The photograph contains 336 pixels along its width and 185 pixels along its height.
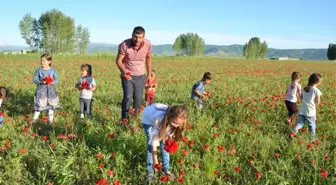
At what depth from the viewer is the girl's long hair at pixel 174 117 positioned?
3.15m

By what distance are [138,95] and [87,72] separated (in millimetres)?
1737

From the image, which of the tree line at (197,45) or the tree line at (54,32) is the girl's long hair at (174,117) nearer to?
the tree line at (54,32)

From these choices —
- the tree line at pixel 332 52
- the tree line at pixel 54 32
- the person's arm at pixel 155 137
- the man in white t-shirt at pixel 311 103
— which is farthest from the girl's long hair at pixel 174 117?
the tree line at pixel 332 52

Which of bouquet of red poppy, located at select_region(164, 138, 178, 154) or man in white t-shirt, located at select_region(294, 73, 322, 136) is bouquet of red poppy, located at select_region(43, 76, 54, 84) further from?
man in white t-shirt, located at select_region(294, 73, 322, 136)

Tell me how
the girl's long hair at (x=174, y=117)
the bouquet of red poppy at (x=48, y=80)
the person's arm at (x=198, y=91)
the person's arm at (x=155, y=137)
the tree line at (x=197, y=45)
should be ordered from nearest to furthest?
the girl's long hair at (x=174, y=117), the person's arm at (x=155, y=137), the bouquet of red poppy at (x=48, y=80), the person's arm at (x=198, y=91), the tree line at (x=197, y=45)

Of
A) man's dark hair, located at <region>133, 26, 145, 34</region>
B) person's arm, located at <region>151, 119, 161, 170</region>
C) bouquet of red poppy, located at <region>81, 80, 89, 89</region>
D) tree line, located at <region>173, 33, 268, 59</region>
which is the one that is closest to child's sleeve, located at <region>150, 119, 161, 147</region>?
person's arm, located at <region>151, 119, 161, 170</region>

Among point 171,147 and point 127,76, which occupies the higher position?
point 127,76

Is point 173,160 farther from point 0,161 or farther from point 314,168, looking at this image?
point 0,161

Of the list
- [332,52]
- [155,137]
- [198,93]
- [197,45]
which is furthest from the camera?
[197,45]

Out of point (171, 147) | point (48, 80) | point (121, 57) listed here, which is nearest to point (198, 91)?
point (121, 57)

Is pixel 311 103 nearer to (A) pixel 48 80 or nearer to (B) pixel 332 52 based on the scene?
(A) pixel 48 80

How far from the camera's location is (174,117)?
3.18 metres

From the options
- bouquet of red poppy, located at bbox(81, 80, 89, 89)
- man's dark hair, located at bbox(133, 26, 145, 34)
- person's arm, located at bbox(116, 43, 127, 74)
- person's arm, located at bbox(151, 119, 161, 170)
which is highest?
man's dark hair, located at bbox(133, 26, 145, 34)

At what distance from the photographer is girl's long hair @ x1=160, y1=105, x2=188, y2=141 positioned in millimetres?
3151
